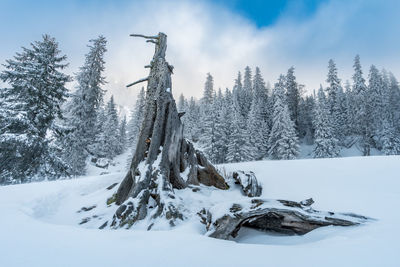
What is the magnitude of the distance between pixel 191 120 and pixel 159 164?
3975 centimetres

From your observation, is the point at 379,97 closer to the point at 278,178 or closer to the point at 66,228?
the point at 278,178

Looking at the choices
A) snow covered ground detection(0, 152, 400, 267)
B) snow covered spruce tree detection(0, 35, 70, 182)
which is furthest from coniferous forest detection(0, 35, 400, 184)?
snow covered ground detection(0, 152, 400, 267)

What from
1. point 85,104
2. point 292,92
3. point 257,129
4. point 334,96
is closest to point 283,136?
point 257,129

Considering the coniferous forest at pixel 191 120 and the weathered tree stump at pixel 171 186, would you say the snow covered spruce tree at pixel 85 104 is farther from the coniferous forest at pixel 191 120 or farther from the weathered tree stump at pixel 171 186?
the weathered tree stump at pixel 171 186

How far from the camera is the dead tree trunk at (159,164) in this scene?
156 inches

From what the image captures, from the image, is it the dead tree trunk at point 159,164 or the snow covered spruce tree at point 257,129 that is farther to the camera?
the snow covered spruce tree at point 257,129

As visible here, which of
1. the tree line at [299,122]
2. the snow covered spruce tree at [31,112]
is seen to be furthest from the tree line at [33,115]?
A: the tree line at [299,122]

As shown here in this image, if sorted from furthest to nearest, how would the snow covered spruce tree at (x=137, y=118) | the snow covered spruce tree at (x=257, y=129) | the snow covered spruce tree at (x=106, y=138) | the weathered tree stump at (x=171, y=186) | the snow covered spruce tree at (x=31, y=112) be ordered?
the snow covered spruce tree at (x=137, y=118), the snow covered spruce tree at (x=106, y=138), the snow covered spruce tree at (x=257, y=129), the snow covered spruce tree at (x=31, y=112), the weathered tree stump at (x=171, y=186)

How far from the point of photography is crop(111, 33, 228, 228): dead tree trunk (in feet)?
13.0

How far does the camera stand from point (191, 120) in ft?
146

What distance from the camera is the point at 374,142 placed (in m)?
33.2

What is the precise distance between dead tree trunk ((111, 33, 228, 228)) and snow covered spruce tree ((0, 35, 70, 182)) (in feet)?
27.2

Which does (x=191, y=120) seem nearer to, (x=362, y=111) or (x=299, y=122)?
(x=299, y=122)

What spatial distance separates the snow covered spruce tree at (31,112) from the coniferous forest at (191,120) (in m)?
0.04
